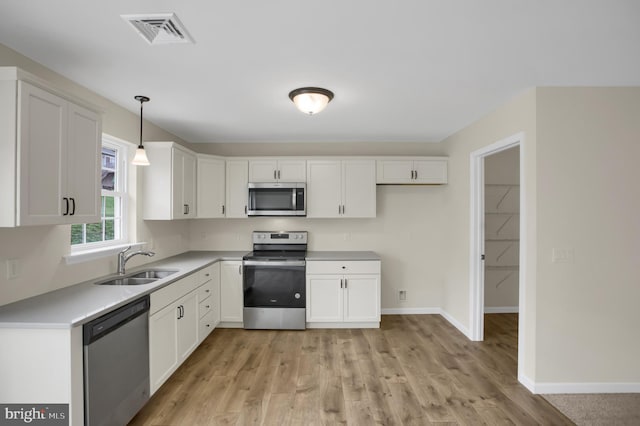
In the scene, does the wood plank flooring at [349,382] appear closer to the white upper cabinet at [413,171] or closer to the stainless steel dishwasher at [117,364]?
the stainless steel dishwasher at [117,364]

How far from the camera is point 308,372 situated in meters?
2.91

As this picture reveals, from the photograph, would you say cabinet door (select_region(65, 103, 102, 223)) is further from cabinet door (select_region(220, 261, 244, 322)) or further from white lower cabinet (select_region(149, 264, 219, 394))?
cabinet door (select_region(220, 261, 244, 322))

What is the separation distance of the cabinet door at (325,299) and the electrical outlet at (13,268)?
267 centimetres

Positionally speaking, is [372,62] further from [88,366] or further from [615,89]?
[88,366]

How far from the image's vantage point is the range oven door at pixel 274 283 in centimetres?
394

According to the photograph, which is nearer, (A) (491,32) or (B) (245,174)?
(A) (491,32)

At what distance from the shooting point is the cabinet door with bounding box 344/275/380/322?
3.98 metres

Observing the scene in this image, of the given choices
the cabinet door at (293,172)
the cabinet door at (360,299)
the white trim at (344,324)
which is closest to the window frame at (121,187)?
the cabinet door at (293,172)

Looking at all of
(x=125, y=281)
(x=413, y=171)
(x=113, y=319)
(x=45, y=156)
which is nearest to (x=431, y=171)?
(x=413, y=171)

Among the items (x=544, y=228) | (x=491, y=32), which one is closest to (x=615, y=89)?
(x=544, y=228)

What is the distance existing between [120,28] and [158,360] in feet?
7.55

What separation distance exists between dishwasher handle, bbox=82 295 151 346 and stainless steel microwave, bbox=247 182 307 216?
2.07m

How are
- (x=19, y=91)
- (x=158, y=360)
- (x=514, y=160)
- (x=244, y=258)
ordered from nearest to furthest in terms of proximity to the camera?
(x=19, y=91) → (x=158, y=360) → (x=244, y=258) → (x=514, y=160)

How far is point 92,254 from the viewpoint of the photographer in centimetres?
264
